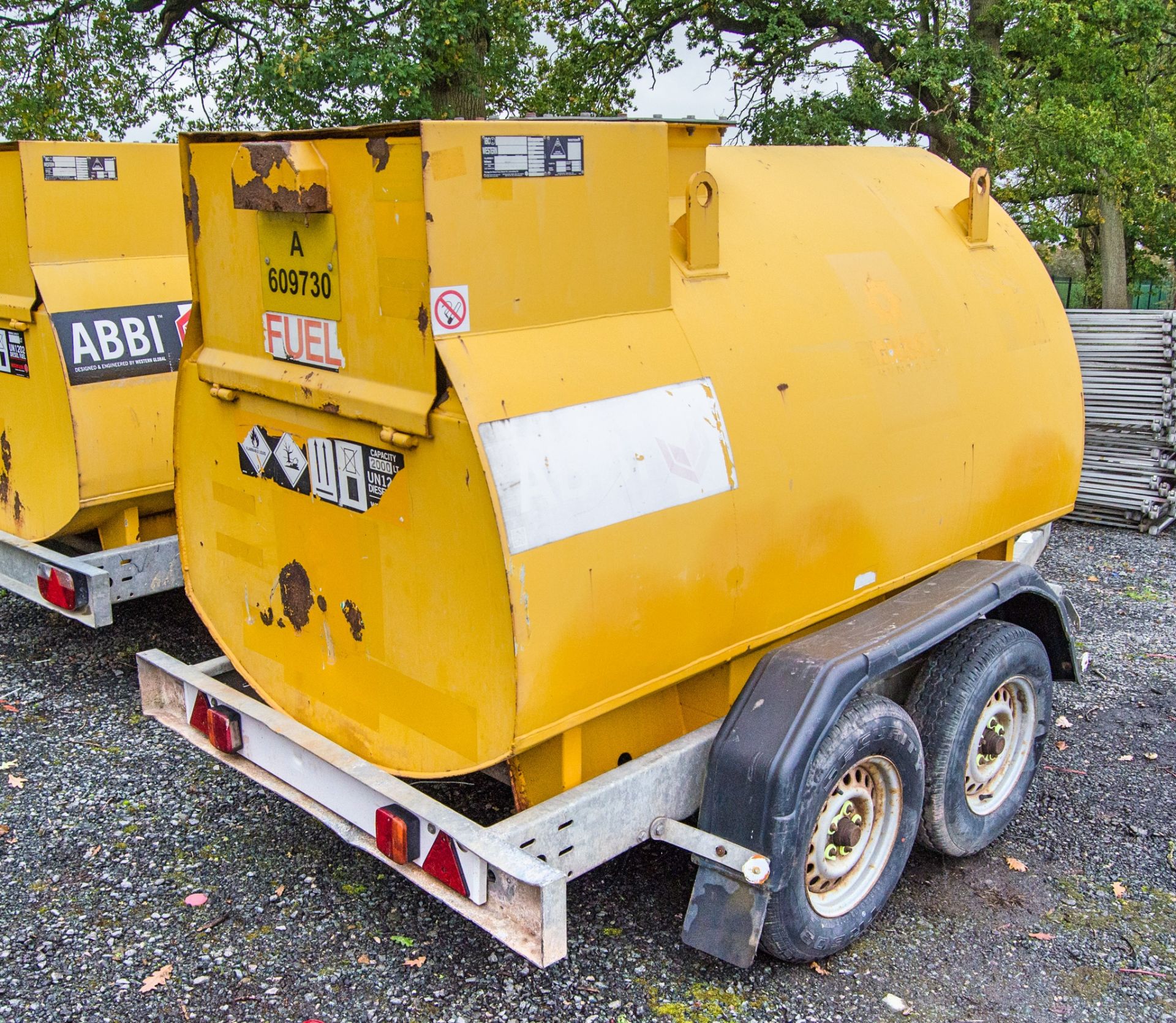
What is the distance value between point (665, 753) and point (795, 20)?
11.7m

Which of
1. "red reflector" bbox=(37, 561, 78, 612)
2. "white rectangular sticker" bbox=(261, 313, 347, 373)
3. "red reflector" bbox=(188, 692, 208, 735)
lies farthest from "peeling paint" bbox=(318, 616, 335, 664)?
"red reflector" bbox=(37, 561, 78, 612)

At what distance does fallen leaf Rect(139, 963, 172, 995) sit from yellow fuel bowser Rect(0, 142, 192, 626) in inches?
81.1

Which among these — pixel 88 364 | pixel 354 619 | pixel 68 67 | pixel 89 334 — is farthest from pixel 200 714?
pixel 68 67

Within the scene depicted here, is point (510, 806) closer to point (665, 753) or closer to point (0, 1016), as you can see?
point (665, 753)

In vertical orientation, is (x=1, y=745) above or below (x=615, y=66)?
below

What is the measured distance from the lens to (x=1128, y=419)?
355 inches

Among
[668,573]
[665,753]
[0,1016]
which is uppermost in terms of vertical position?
[668,573]

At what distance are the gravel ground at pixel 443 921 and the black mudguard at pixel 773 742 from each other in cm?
35

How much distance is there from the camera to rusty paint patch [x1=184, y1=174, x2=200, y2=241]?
3760mm

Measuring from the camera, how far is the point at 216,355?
3838mm

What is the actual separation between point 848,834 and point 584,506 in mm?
1514

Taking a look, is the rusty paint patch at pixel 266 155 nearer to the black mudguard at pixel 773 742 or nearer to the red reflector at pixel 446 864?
the red reflector at pixel 446 864

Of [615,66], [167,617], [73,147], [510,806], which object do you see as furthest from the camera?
[615,66]

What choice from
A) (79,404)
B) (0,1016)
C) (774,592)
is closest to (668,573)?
(774,592)
